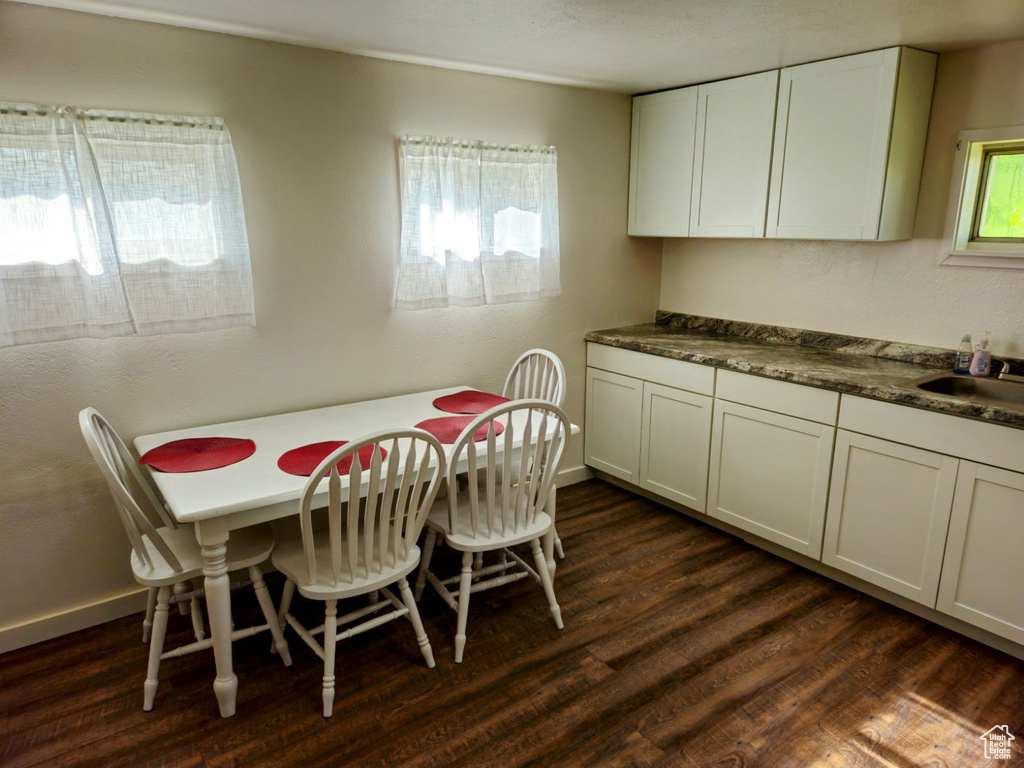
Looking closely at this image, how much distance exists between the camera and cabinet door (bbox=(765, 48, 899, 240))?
2.63 m

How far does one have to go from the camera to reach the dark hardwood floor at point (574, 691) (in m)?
1.94

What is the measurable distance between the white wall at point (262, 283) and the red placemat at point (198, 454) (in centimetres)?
26

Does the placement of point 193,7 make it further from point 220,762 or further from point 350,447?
point 220,762

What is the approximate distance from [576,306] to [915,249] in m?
1.62

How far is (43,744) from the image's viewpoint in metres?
1.97

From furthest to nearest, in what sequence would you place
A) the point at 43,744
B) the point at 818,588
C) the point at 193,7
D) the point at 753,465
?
the point at 753,465 → the point at 818,588 → the point at 193,7 → the point at 43,744

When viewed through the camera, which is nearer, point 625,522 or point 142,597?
point 142,597

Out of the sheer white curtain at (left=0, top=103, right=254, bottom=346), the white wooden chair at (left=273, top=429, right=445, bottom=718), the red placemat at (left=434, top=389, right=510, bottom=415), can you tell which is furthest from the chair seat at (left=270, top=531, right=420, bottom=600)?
the sheer white curtain at (left=0, top=103, right=254, bottom=346)

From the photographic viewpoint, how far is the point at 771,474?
9.62 ft

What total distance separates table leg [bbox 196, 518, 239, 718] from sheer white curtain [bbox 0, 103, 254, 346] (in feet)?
3.03

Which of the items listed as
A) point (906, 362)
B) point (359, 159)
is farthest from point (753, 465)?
point (359, 159)

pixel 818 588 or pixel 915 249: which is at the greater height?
pixel 915 249

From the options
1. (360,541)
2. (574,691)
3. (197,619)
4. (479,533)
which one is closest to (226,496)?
(360,541)

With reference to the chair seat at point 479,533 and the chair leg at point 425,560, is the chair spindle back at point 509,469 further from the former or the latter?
the chair leg at point 425,560
